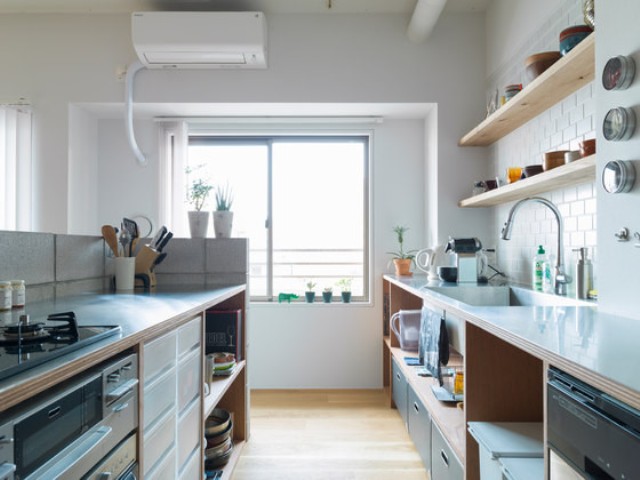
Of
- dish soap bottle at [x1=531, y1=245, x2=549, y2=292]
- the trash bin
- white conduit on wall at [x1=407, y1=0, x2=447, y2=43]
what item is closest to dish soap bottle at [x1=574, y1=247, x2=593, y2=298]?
dish soap bottle at [x1=531, y1=245, x2=549, y2=292]

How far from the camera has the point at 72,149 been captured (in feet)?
10.2

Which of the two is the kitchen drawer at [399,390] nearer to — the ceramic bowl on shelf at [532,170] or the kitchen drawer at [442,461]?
the kitchen drawer at [442,461]

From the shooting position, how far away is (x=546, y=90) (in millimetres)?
1952

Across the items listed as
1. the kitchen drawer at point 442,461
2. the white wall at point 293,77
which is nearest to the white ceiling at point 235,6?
the white wall at point 293,77

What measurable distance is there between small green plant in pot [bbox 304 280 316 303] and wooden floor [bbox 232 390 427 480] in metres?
0.72

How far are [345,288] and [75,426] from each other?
2808 millimetres

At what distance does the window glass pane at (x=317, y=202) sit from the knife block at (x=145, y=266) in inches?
54.5

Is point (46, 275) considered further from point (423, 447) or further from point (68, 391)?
point (423, 447)

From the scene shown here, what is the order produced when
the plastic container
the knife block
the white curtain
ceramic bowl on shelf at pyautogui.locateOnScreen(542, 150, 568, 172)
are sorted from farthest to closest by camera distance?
the white curtain, the plastic container, the knife block, ceramic bowl on shelf at pyautogui.locateOnScreen(542, 150, 568, 172)

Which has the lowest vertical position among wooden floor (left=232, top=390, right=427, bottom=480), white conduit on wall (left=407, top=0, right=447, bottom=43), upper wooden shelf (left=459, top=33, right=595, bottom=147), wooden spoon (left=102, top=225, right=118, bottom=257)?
wooden floor (left=232, top=390, right=427, bottom=480)

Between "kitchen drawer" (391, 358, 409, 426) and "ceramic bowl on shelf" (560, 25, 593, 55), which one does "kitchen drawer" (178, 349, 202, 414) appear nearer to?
"kitchen drawer" (391, 358, 409, 426)

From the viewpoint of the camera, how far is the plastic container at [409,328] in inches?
109

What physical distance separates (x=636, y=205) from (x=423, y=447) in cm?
143

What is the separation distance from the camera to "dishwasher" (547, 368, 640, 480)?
64cm
